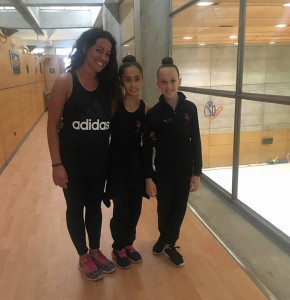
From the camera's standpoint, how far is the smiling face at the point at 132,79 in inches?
70.0

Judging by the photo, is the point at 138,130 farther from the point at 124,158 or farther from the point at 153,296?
the point at 153,296

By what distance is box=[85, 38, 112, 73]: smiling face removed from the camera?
1.65 metres

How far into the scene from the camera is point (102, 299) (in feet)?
5.76

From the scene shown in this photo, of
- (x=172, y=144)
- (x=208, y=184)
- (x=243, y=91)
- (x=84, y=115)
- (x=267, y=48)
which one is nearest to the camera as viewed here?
(x=84, y=115)

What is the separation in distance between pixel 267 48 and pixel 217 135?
1.33 m

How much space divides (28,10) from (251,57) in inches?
245

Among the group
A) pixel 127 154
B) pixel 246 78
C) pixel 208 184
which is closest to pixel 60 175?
pixel 127 154

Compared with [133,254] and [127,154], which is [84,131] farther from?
[133,254]

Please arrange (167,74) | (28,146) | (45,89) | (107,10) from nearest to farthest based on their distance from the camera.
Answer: (167,74), (28,146), (107,10), (45,89)

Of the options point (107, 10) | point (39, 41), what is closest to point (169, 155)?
point (107, 10)

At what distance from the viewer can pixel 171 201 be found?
198 centimetres

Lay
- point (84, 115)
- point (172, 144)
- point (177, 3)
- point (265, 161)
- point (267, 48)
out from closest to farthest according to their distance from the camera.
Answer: point (84, 115) < point (172, 144) < point (267, 48) < point (265, 161) < point (177, 3)

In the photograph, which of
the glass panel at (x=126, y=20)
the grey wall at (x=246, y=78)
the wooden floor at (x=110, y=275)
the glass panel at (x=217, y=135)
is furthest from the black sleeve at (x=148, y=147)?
the glass panel at (x=126, y=20)

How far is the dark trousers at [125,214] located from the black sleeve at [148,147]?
130 millimetres
